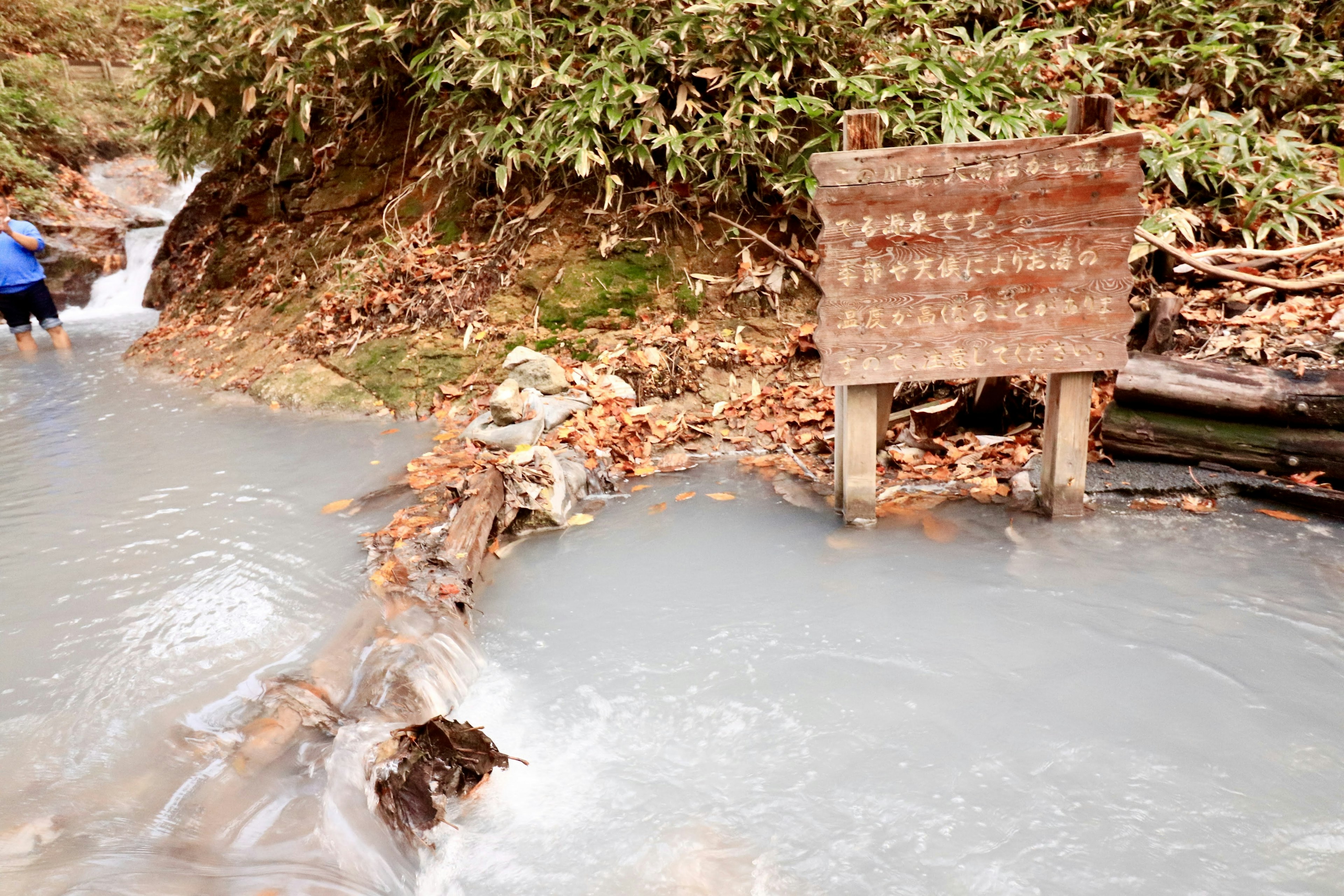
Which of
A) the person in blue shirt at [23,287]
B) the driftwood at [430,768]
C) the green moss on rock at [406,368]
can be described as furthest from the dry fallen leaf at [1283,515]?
the person in blue shirt at [23,287]

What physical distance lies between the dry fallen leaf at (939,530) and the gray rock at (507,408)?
267 centimetres

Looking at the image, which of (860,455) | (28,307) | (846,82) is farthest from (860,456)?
(28,307)

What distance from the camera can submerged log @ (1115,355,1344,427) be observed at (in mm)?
4176

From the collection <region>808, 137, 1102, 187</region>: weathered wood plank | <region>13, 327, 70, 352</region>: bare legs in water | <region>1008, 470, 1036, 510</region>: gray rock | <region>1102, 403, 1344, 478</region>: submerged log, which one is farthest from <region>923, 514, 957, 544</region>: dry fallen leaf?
<region>13, 327, 70, 352</region>: bare legs in water

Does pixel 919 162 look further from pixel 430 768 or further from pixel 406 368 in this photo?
pixel 406 368

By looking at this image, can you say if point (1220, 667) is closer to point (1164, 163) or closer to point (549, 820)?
point (549, 820)

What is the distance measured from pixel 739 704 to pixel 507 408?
3003 mm

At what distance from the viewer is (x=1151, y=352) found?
16.8 ft

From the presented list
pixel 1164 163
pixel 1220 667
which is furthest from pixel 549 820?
pixel 1164 163

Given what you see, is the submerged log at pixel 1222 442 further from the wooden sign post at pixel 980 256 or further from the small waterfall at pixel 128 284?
the small waterfall at pixel 128 284

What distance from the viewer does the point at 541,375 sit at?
19.4 feet

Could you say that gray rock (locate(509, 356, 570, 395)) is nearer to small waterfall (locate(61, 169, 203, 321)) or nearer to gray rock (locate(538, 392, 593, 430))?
gray rock (locate(538, 392, 593, 430))

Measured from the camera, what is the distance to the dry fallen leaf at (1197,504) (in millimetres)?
4297

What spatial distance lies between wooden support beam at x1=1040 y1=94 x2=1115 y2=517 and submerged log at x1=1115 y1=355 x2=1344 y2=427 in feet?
1.72
